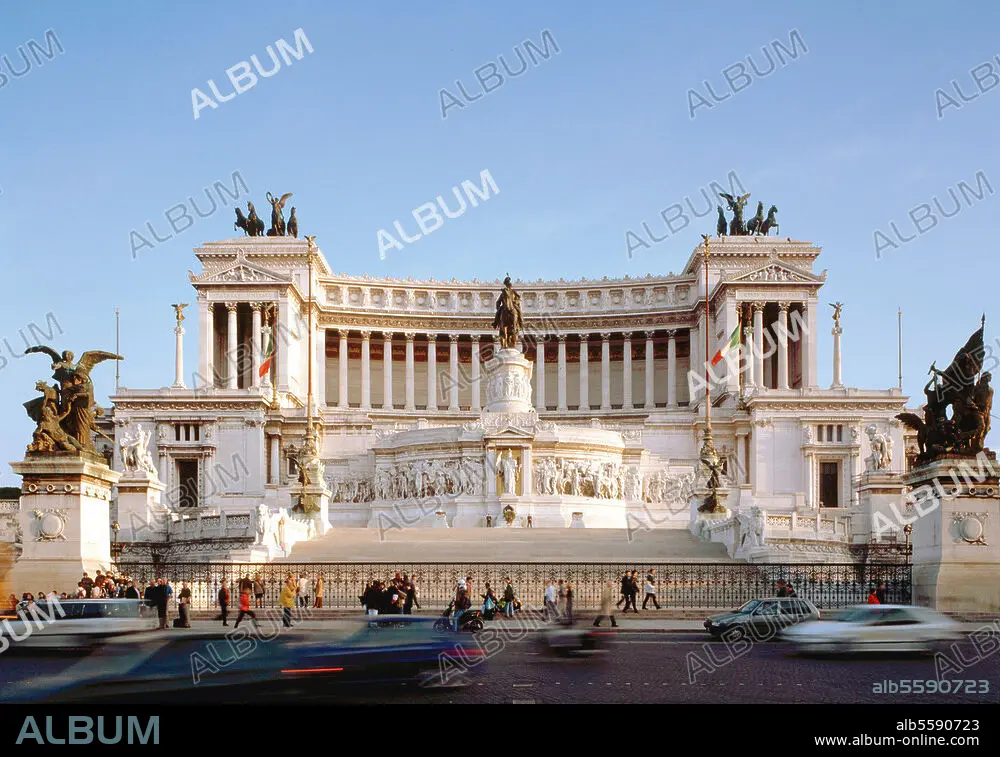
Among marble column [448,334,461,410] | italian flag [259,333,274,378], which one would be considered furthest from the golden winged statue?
marble column [448,334,461,410]

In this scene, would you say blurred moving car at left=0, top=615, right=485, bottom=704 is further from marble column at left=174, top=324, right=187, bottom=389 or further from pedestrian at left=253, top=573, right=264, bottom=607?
marble column at left=174, top=324, right=187, bottom=389

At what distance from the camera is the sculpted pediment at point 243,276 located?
3420 inches

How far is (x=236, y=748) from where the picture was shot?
361 inches

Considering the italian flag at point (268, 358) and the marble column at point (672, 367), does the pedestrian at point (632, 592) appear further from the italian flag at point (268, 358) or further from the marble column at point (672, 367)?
the marble column at point (672, 367)

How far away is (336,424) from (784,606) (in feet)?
182

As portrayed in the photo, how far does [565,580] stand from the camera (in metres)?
34.3

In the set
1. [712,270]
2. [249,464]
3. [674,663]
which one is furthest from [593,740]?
[712,270]

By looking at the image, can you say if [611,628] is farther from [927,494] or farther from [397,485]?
[397,485]

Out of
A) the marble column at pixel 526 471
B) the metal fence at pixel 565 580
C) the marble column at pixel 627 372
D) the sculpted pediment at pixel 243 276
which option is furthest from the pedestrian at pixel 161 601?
the marble column at pixel 627 372

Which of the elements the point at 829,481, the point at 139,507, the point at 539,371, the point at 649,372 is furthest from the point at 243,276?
the point at 829,481

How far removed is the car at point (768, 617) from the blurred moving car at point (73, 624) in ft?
40.2

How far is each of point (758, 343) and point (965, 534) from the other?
2361 inches

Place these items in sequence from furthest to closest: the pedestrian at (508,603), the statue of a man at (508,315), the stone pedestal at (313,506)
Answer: the statue of a man at (508,315) → the stone pedestal at (313,506) → the pedestrian at (508,603)

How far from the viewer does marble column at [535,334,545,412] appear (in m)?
98.4
